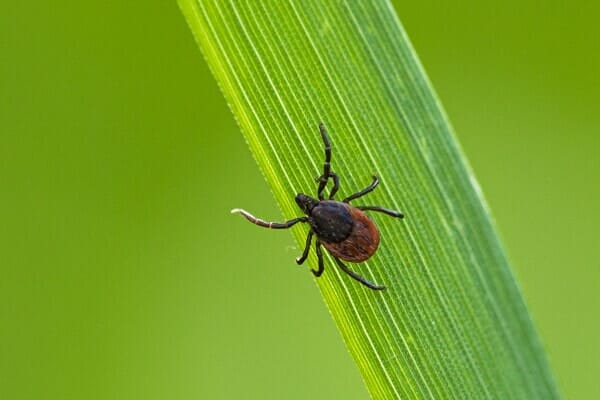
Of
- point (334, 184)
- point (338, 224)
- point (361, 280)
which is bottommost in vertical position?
point (361, 280)

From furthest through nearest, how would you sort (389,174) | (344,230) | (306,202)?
(344,230)
(306,202)
(389,174)

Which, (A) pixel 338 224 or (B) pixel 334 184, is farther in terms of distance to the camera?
(A) pixel 338 224

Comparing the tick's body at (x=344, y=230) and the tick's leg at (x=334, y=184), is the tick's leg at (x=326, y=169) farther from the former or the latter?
the tick's body at (x=344, y=230)

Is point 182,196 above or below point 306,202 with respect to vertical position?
above

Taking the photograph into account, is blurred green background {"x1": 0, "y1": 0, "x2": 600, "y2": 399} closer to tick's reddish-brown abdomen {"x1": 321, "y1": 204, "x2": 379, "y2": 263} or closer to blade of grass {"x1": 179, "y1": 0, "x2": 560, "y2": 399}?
tick's reddish-brown abdomen {"x1": 321, "y1": 204, "x2": 379, "y2": 263}

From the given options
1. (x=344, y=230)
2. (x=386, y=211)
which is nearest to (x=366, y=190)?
(x=386, y=211)

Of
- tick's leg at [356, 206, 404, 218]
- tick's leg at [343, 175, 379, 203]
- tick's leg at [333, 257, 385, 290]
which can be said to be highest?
tick's leg at [343, 175, 379, 203]

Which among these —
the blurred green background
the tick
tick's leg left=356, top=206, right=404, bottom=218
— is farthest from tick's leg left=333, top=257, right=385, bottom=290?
the blurred green background

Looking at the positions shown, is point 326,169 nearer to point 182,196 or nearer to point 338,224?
point 338,224
